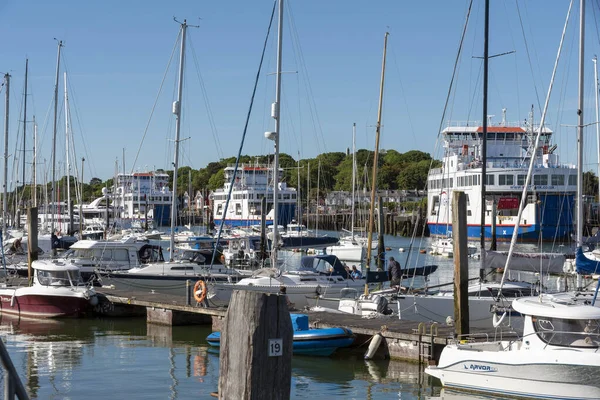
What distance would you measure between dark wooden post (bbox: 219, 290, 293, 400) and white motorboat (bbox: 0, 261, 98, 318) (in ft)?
73.8

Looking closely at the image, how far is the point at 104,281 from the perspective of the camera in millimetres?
32219

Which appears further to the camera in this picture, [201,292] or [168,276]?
[168,276]

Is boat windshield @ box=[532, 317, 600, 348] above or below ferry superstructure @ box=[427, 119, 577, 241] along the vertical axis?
below

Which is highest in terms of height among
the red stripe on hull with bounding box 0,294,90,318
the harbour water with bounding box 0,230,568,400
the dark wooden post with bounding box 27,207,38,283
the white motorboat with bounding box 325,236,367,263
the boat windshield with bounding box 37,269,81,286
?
the dark wooden post with bounding box 27,207,38,283

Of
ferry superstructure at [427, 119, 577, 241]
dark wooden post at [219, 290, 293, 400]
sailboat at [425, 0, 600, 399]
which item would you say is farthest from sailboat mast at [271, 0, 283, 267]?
ferry superstructure at [427, 119, 577, 241]

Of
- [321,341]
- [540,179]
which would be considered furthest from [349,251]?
[321,341]

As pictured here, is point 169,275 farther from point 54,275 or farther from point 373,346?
point 373,346

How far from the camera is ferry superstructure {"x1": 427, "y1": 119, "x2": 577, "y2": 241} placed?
78.6 meters

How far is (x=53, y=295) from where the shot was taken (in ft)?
92.8

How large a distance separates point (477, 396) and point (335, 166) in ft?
530

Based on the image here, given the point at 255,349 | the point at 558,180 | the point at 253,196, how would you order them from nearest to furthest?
1. the point at 255,349
2. the point at 558,180
3. the point at 253,196

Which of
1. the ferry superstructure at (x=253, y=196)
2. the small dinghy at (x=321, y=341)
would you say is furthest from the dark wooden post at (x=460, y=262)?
the ferry superstructure at (x=253, y=196)

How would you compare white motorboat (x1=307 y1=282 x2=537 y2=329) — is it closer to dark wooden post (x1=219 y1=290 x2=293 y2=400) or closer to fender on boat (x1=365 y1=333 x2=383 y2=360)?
fender on boat (x1=365 y1=333 x2=383 y2=360)

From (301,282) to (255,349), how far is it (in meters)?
22.1
